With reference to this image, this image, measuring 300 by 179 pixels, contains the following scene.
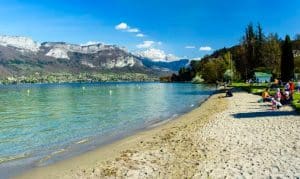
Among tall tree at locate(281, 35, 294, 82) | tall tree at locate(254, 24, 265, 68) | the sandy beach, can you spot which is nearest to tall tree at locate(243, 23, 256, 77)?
tall tree at locate(254, 24, 265, 68)

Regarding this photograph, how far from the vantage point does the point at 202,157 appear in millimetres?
17406

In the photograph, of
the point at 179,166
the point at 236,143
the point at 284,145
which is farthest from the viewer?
the point at 236,143

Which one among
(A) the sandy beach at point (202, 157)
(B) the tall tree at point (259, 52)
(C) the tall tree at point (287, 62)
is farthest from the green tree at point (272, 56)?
Result: (A) the sandy beach at point (202, 157)

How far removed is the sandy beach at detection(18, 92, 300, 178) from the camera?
14.5 metres

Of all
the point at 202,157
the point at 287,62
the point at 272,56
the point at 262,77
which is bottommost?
the point at 202,157

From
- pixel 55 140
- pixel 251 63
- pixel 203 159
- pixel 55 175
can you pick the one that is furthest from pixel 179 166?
pixel 251 63

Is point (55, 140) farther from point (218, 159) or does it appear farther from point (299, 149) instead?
point (299, 149)

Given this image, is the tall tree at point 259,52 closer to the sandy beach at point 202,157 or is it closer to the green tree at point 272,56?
the green tree at point 272,56

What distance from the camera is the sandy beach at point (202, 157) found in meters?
14.5

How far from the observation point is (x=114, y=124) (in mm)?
38438

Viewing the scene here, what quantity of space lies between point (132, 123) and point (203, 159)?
22.3 meters

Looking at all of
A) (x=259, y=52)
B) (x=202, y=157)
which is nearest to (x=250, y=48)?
(x=259, y=52)

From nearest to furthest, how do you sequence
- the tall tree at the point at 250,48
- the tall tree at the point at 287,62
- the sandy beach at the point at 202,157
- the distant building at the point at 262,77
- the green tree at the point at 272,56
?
the sandy beach at the point at 202,157, the tall tree at the point at 287,62, the distant building at the point at 262,77, the green tree at the point at 272,56, the tall tree at the point at 250,48

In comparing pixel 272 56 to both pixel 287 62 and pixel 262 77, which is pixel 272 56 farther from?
pixel 287 62
